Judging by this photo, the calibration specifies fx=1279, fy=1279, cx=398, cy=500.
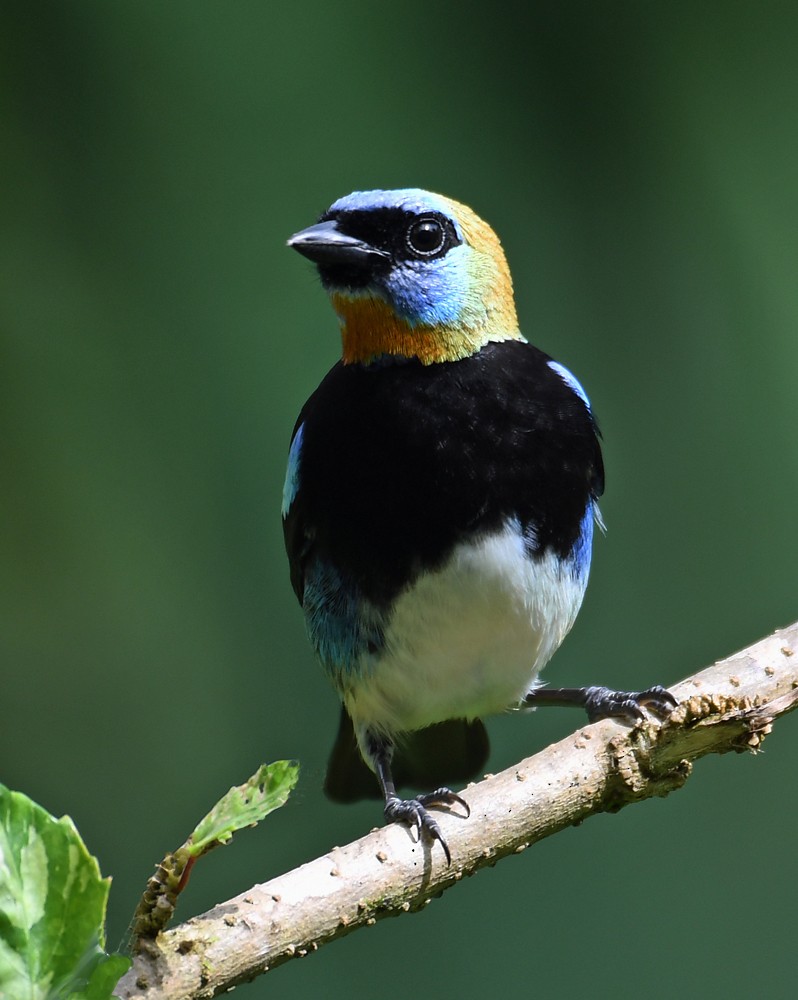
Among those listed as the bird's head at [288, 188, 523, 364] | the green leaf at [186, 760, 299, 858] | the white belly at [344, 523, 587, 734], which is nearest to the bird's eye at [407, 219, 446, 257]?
Answer: the bird's head at [288, 188, 523, 364]

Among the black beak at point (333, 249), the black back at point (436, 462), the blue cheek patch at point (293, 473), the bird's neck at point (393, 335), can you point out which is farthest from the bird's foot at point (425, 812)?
the black beak at point (333, 249)

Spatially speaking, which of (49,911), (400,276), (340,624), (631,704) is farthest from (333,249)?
(49,911)

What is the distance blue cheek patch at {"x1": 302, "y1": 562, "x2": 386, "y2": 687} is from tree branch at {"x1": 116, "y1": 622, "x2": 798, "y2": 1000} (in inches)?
23.0

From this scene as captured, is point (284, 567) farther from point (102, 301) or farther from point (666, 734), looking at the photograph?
point (666, 734)

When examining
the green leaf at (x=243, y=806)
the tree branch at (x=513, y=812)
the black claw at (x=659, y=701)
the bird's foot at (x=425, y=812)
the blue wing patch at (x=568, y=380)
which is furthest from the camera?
the blue wing patch at (x=568, y=380)

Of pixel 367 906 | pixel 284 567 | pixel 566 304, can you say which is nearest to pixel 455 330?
pixel 367 906

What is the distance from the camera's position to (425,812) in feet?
6.63

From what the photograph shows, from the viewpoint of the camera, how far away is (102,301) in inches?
166

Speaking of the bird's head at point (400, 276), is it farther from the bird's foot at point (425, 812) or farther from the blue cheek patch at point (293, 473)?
the bird's foot at point (425, 812)

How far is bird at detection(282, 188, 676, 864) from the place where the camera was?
244 centimetres

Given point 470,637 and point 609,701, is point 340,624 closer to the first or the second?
point 470,637

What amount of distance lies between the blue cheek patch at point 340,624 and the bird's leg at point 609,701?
0.46 m

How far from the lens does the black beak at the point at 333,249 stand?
2.42 metres

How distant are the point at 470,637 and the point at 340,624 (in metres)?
0.27
